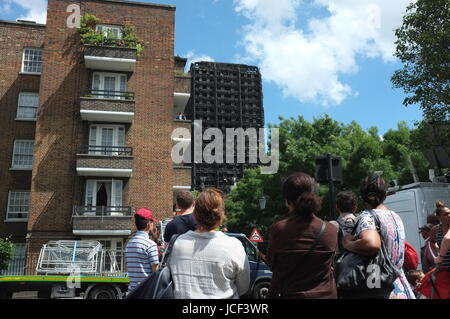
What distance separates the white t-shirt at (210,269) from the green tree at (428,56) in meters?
12.9

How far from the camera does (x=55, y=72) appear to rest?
911 inches

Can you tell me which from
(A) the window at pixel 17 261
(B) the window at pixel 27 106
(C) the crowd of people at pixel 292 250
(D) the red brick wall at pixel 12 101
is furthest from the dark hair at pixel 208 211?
(B) the window at pixel 27 106

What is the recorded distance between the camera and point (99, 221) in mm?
20609

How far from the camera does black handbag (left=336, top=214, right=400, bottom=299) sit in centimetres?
327

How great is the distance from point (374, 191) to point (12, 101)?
26.3 m

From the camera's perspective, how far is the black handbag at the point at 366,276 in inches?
129

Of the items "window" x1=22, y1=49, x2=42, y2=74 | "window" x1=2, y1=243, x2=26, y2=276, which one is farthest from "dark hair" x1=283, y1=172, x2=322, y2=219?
"window" x1=22, y1=49, x2=42, y2=74

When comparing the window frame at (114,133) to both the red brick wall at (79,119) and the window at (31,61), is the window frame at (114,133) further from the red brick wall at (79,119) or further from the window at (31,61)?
the window at (31,61)

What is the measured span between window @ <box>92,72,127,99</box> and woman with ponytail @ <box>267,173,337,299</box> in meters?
21.5

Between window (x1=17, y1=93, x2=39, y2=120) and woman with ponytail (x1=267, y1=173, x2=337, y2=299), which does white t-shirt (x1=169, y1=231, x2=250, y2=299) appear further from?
window (x1=17, y1=93, x2=39, y2=120)

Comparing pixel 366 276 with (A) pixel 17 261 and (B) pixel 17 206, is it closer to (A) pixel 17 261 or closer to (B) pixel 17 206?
(A) pixel 17 261

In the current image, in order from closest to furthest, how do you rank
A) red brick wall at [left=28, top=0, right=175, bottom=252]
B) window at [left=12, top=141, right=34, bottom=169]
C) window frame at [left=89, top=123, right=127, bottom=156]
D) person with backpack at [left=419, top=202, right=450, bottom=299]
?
1. person with backpack at [left=419, top=202, right=450, bottom=299]
2. red brick wall at [left=28, top=0, right=175, bottom=252]
3. window frame at [left=89, top=123, right=127, bottom=156]
4. window at [left=12, top=141, right=34, bottom=169]
